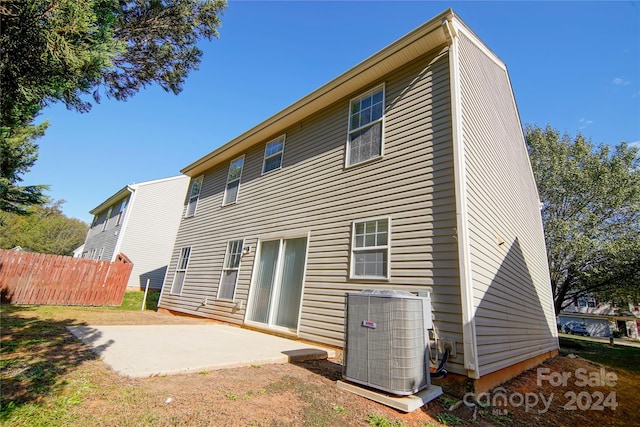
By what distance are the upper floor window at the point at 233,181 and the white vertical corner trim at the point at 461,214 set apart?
23.5 ft

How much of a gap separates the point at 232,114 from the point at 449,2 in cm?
908

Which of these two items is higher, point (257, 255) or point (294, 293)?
point (257, 255)

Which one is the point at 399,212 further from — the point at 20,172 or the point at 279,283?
the point at 20,172

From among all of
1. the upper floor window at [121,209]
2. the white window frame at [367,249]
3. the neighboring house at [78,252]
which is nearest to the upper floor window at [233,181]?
the white window frame at [367,249]

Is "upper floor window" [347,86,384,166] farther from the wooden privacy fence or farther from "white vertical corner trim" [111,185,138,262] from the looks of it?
"white vertical corner trim" [111,185,138,262]

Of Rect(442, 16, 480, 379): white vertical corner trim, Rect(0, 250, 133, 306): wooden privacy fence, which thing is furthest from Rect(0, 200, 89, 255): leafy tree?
Rect(442, 16, 480, 379): white vertical corner trim

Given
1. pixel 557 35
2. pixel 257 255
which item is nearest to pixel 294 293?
pixel 257 255

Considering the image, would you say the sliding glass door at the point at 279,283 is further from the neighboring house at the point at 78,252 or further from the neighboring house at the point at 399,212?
the neighboring house at the point at 78,252

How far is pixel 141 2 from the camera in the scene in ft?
19.2

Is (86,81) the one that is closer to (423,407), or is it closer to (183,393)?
(183,393)

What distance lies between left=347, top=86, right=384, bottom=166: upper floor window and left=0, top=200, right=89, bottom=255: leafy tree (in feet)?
128

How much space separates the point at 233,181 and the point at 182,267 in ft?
13.1

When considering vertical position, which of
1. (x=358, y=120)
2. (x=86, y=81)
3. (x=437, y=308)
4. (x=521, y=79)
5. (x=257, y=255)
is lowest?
(x=437, y=308)

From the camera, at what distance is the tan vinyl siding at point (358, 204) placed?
4.51m
